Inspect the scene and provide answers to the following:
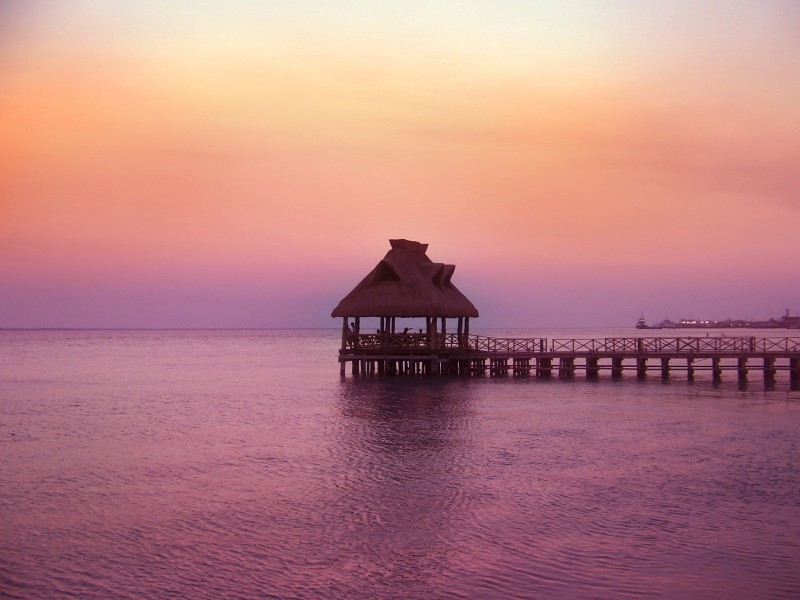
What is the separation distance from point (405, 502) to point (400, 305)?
26207 mm

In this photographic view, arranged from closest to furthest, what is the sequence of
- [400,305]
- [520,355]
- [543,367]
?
[400,305], [520,355], [543,367]

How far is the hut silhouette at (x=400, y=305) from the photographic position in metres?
41.2

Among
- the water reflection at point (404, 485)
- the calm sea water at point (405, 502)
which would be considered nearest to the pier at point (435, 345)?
the water reflection at point (404, 485)

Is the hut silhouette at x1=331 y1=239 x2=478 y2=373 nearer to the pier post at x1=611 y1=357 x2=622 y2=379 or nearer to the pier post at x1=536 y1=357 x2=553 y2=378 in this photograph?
the pier post at x1=536 y1=357 x2=553 y2=378

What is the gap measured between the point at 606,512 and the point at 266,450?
10162 mm

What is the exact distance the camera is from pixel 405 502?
588 inches

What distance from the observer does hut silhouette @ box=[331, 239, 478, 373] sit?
41.2 m

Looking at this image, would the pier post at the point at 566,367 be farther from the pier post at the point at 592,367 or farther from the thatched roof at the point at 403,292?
the thatched roof at the point at 403,292

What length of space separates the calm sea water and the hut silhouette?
11349mm

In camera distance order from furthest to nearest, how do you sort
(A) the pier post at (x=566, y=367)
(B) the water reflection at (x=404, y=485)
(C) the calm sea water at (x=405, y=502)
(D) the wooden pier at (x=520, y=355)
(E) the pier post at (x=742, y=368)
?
(A) the pier post at (x=566, y=367)
(E) the pier post at (x=742, y=368)
(D) the wooden pier at (x=520, y=355)
(B) the water reflection at (x=404, y=485)
(C) the calm sea water at (x=405, y=502)

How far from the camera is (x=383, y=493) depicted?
1570 cm

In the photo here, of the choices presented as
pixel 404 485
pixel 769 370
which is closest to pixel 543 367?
pixel 769 370

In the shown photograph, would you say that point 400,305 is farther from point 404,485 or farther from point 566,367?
point 404,485

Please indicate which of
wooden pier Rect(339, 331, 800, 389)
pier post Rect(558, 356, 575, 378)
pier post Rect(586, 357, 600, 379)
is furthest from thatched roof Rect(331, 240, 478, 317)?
pier post Rect(586, 357, 600, 379)
